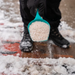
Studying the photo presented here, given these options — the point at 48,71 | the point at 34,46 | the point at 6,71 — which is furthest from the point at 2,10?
the point at 48,71

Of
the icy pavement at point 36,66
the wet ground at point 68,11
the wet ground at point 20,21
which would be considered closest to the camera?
the icy pavement at point 36,66

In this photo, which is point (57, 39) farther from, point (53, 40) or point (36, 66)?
point (36, 66)

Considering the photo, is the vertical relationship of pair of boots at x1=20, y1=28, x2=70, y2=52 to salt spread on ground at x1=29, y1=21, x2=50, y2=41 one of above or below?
below

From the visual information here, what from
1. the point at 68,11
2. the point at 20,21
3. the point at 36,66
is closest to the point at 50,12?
the point at 36,66


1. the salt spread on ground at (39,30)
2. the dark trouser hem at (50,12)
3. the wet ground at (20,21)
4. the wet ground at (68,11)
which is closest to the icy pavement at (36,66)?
the wet ground at (20,21)

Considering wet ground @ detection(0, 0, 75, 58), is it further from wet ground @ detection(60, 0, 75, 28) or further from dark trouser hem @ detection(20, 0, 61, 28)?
dark trouser hem @ detection(20, 0, 61, 28)

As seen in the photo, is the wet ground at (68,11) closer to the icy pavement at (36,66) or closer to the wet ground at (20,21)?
the wet ground at (20,21)

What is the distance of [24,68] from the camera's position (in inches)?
26.4

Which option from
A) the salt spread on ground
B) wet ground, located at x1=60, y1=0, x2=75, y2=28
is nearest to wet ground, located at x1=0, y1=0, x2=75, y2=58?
wet ground, located at x1=60, y1=0, x2=75, y2=28

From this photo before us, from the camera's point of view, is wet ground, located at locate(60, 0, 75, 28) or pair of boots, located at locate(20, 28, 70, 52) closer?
pair of boots, located at locate(20, 28, 70, 52)

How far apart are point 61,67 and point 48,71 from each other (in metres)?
0.10

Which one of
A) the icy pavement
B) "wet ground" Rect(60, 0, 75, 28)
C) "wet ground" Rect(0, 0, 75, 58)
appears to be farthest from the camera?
"wet ground" Rect(60, 0, 75, 28)

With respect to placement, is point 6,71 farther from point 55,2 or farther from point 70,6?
point 70,6

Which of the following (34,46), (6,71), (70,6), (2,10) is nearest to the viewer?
(6,71)
